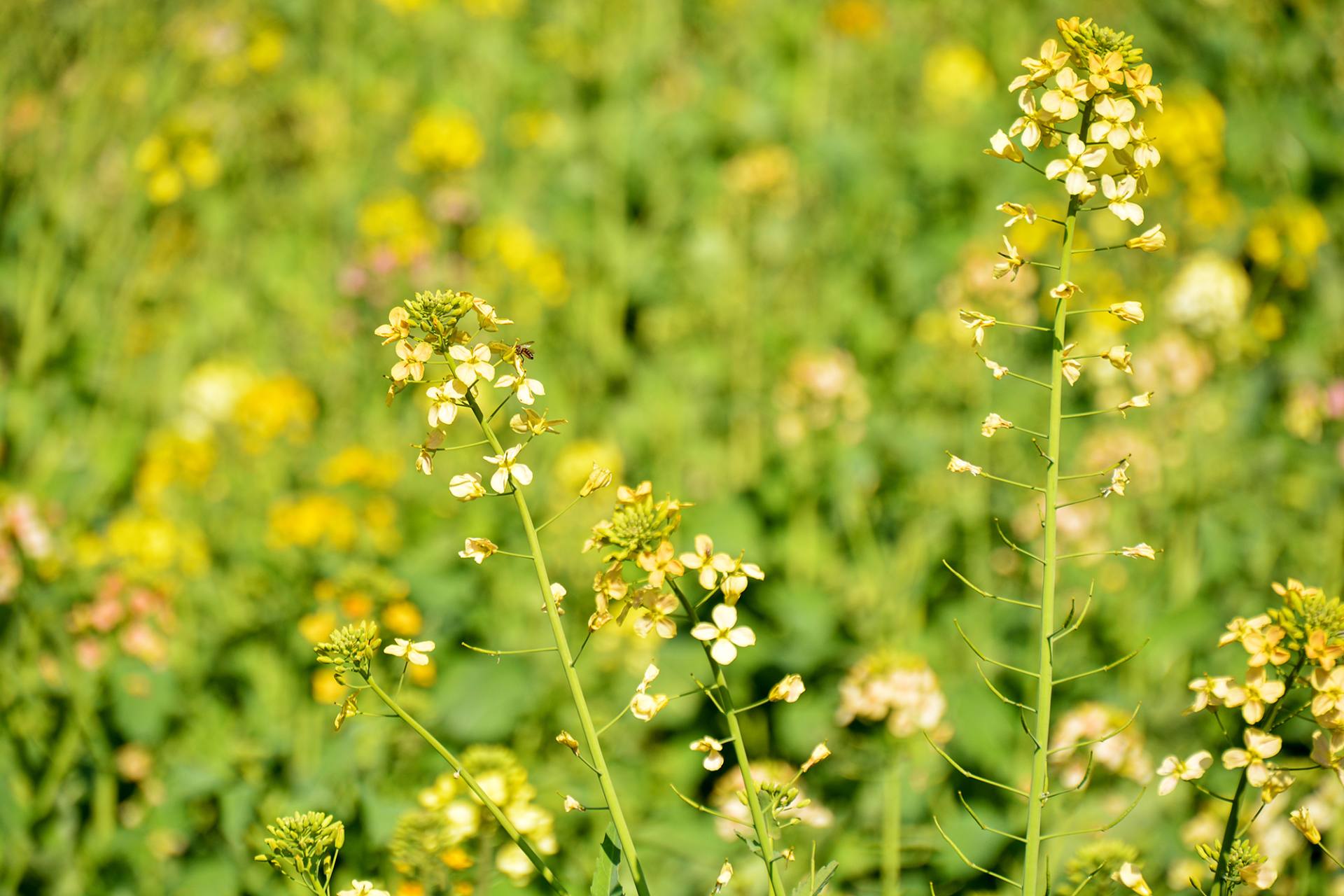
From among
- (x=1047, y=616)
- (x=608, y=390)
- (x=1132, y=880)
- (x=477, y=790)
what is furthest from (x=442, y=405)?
(x=608, y=390)

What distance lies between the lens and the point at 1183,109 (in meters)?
3.44

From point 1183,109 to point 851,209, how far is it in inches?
45.2

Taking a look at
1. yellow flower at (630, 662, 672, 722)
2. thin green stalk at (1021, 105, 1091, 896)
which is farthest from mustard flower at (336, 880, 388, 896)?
thin green stalk at (1021, 105, 1091, 896)

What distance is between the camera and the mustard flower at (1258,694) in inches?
32.9

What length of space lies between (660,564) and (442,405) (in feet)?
0.70

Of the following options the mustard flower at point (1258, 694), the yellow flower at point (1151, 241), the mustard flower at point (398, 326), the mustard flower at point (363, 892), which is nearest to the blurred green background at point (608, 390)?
the mustard flower at point (363, 892)

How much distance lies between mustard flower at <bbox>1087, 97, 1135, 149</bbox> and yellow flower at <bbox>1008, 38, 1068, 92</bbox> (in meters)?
0.05

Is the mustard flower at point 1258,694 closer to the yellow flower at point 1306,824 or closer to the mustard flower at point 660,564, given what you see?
the yellow flower at point 1306,824

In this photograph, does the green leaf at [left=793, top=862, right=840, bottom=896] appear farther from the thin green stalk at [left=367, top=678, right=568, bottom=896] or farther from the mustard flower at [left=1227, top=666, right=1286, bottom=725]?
the mustard flower at [left=1227, top=666, right=1286, bottom=725]

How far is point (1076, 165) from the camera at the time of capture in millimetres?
852

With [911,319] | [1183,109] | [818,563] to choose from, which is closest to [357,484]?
[818,563]

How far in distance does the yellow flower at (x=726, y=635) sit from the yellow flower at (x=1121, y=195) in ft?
1.43

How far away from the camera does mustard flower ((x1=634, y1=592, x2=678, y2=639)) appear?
2.62 feet

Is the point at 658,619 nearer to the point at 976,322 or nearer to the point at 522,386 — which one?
the point at 522,386
